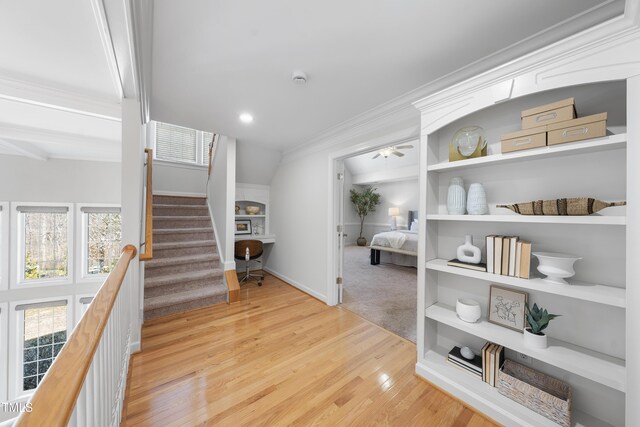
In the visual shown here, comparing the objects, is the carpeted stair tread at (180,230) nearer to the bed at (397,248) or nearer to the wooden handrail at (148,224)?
the wooden handrail at (148,224)

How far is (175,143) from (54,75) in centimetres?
359

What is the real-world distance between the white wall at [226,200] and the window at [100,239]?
245 centimetres

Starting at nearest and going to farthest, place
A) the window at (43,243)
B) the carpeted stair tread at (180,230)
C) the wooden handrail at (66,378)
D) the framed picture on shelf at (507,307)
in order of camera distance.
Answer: the wooden handrail at (66,378) → the framed picture on shelf at (507,307) → the carpeted stair tread at (180,230) → the window at (43,243)

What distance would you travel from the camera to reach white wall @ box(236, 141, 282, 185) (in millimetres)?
3822

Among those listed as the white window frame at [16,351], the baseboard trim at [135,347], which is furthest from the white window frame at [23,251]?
the baseboard trim at [135,347]

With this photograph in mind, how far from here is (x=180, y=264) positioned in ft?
10.6

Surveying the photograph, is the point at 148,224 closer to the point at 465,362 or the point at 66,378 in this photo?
the point at 66,378

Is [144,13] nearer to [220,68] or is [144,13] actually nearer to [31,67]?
[220,68]

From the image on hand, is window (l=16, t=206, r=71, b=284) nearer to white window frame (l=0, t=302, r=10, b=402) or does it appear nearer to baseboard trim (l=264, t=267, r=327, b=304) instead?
white window frame (l=0, t=302, r=10, b=402)

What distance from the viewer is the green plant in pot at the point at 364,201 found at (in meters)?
8.26

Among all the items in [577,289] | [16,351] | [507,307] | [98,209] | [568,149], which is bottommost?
[16,351]

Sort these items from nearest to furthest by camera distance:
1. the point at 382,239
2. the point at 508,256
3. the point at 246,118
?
the point at 508,256 < the point at 246,118 < the point at 382,239

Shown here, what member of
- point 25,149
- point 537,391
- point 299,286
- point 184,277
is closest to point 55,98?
point 184,277

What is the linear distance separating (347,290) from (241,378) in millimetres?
2209
